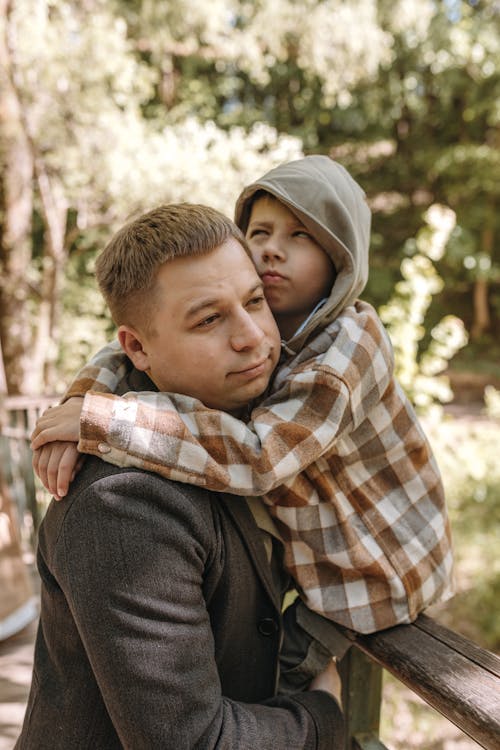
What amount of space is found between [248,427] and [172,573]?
292 mm

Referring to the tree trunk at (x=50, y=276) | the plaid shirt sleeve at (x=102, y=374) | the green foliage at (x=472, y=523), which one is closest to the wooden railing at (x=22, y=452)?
the tree trunk at (x=50, y=276)

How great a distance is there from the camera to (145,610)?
972 mm

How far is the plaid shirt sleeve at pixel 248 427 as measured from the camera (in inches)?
41.4

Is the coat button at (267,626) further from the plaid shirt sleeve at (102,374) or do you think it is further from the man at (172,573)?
the plaid shirt sleeve at (102,374)

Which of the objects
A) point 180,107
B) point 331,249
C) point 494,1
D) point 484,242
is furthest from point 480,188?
point 331,249

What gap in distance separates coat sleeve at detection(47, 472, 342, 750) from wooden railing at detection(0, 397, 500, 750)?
310 millimetres

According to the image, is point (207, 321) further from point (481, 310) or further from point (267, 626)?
point (481, 310)

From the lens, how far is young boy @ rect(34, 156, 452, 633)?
1.09 meters

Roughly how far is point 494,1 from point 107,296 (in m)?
11.2

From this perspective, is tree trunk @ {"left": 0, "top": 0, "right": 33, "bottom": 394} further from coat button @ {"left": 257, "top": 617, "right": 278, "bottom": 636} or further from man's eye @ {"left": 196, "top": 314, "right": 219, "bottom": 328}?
coat button @ {"left": 257, "top": 617, "right": 278, "bottom": 636}

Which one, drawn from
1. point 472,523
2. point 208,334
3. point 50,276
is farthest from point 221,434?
point 50,276

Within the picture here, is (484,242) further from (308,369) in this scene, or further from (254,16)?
(308,369)

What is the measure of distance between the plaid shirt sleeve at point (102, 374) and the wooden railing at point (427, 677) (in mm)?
678

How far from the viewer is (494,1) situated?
10.3 m
